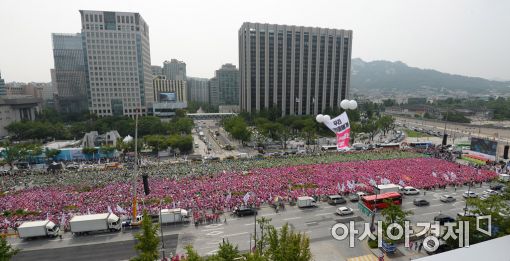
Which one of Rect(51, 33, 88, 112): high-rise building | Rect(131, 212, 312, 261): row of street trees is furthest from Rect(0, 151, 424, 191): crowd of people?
Rect(51, 33, 88, 112): high-rise building

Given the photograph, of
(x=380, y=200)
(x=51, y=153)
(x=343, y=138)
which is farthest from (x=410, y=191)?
(x=51, y=153)

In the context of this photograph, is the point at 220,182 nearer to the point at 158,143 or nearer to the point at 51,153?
Answer: the point at 158,143

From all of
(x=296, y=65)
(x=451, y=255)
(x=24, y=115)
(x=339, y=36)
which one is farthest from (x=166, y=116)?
(x=451, y=255)

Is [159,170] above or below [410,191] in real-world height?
below

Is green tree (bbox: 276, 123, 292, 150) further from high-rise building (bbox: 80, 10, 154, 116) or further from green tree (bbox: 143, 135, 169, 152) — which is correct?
high-rise building (bbox: 80, 10, 154, 116)

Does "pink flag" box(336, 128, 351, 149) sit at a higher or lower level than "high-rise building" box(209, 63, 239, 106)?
lower

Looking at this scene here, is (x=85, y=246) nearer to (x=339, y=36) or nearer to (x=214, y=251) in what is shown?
(x=214, y=251)

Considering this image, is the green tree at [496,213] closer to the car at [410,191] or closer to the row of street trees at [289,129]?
the car at [410,191]
